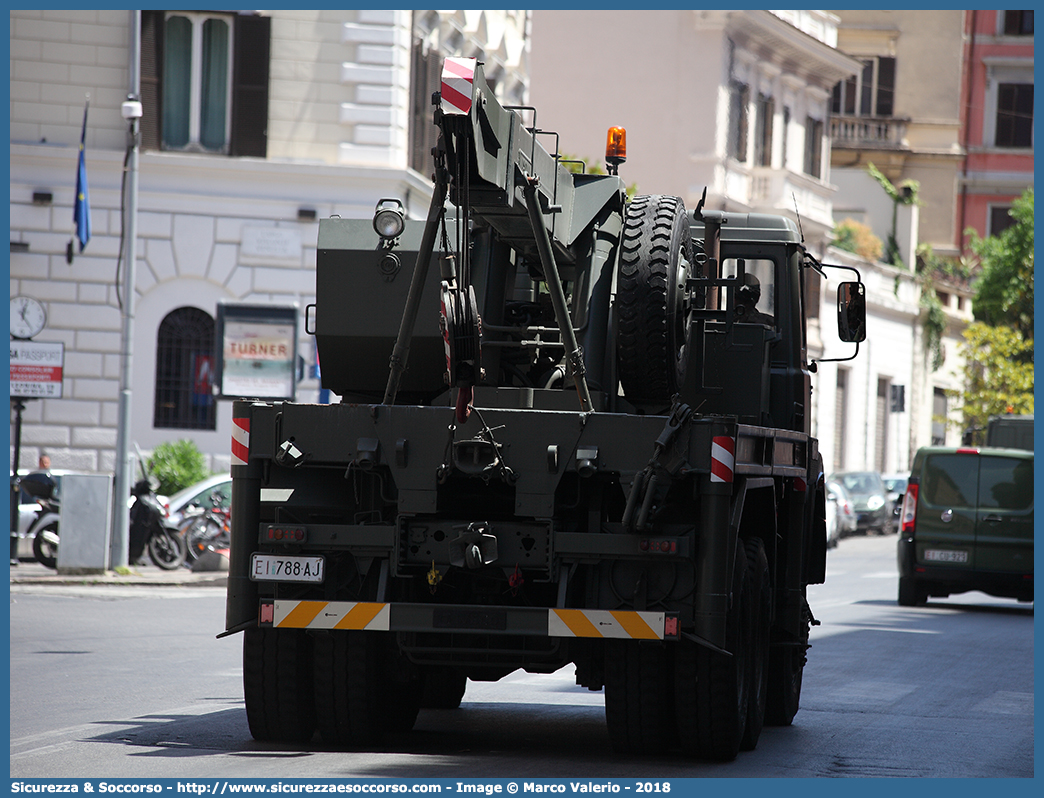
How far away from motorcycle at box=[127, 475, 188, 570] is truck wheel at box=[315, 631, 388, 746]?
558 inches

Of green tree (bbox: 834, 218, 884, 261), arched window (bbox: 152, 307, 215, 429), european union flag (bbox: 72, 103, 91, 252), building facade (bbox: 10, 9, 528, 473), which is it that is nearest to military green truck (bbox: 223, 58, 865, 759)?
european union flag (bbox: 72, 103, 91, 252)

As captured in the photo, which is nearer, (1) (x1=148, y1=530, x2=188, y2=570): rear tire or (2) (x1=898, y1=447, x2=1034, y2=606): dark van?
(2) (x1=898, y1=447, x2=1034, y2=606): dark van

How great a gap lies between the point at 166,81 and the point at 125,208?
363 cm

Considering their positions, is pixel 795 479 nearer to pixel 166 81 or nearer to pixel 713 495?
pixel 713 495

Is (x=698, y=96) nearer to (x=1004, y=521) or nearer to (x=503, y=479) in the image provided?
(x=1004, y=521)

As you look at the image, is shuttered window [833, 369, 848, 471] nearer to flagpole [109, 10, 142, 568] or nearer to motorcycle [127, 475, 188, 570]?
motorcycle [127, 475, 188, 570]

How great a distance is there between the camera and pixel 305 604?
26.6ft

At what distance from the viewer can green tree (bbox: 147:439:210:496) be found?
26016 millimetres

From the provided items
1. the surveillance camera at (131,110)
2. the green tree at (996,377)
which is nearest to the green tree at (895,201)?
the green tree at (996,377)

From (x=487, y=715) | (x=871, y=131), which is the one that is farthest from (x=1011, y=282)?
(x=487, y=715)

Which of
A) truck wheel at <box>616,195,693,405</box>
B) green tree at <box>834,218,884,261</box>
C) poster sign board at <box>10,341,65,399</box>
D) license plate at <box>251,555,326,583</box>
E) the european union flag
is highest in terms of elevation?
green tree at <box>834,218,884,261</box>

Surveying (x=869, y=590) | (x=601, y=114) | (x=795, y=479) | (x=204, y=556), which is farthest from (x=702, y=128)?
(x=795, y=479)

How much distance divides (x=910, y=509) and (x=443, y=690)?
465 inches

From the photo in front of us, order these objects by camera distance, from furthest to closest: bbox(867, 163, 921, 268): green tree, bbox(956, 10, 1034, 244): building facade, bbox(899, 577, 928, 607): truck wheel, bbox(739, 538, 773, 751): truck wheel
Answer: bbox(956, 10, 1034, 244): building facade < bbox(867, 163, 921, 268): green tree < bbox(899, 577, 928, 607): truck wheel < bbox(739, 538, 773, 751): truck wheel
